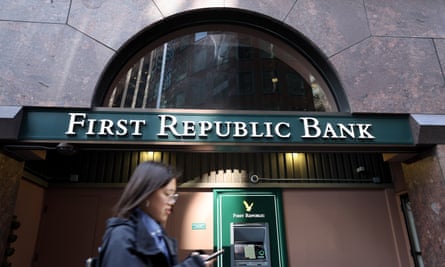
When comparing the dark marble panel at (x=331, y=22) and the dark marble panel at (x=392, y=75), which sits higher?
the dark marble panel at (x=331, y=22)

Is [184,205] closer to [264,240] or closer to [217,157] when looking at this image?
[217,157]

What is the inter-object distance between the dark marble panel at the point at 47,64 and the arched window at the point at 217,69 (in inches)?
9.4

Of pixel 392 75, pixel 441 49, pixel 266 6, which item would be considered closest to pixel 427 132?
pixel 392 75

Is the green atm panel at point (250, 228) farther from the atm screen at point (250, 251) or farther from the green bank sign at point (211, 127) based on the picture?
the green bank sign at point (211, 127)

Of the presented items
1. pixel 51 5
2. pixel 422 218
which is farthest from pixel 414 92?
pixel 51 5

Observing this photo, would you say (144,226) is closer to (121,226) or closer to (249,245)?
(121,226)

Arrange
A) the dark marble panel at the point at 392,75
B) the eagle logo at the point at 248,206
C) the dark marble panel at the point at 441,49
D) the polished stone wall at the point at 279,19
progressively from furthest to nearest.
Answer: the eagle logo at the point at 248,206 → the dark marble panel at the point at 441,49 → the dark marble panel at the point at 392,75 → the polished stone wall at the point at 279,19

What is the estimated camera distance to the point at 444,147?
369cm

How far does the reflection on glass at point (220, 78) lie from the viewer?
13.3ft

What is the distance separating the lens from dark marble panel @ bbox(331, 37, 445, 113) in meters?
3.88

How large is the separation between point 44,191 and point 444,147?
253 inches

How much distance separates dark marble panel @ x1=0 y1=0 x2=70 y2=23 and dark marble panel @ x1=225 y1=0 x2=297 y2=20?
2187 mm

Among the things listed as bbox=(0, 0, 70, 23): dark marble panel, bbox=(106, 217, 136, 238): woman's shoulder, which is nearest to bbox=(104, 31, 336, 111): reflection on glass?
bbox=(0, 0, 70, 23): dark marble panel

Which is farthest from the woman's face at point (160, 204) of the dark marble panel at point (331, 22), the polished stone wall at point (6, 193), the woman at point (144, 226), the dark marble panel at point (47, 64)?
the dark marble panel at point (331, 22)
